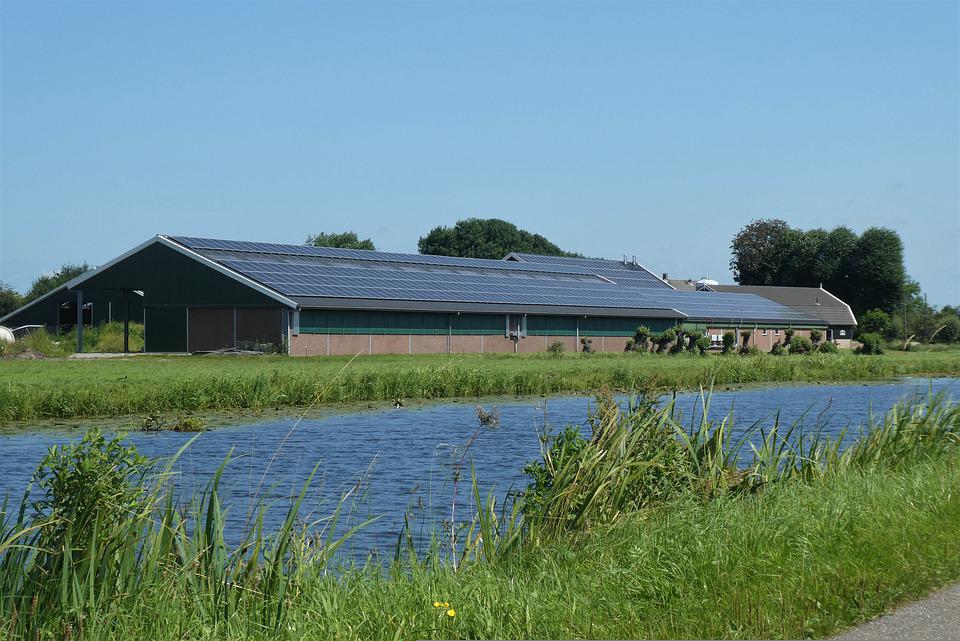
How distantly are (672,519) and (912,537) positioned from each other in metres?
2.03

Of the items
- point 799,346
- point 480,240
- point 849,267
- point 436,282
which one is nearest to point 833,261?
point 849,267

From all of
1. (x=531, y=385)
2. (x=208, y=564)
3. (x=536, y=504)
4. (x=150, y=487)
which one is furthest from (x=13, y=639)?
(x=531, y=385)

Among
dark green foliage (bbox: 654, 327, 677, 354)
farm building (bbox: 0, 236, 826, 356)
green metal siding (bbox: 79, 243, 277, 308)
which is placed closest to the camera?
farm building (bbox: 0, 236, 826, 356)

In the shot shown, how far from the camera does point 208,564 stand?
8.20m

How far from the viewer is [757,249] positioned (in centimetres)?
14375

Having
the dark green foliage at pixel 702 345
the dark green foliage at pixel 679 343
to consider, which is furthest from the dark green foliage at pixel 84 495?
the dark green foliage at pixel 679 343

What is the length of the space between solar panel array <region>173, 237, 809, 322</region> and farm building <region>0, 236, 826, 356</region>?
0.49ft

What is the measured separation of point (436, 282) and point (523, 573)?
56.9 m

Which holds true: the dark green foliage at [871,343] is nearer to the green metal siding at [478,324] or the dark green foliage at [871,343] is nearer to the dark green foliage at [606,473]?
the green metal siding at [478,324]

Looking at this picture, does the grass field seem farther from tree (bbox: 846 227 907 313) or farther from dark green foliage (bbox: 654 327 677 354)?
tree (bbox: 846 227 907 313)

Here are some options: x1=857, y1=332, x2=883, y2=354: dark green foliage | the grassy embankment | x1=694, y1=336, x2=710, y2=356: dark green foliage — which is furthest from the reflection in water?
x1=857, y1=332, x2=883, y2=354: dark green foliage

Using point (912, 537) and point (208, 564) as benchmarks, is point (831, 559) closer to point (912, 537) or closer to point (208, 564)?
point (912, 537)

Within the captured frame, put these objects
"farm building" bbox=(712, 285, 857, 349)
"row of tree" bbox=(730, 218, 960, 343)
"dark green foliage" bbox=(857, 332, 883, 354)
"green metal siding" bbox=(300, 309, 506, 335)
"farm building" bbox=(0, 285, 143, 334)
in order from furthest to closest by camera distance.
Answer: "row of tree" bbox=(730, 218, 960, 343), "farm building" bbox=(712, 285, 857, 349), "farm building" bbox=(0, 285, 143, 334), "dark green foliage" bbox=(857, 332, 883, 354), "green metal siding" bbox=(300, 309, 506, 335)

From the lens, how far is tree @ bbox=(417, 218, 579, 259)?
139 metres
